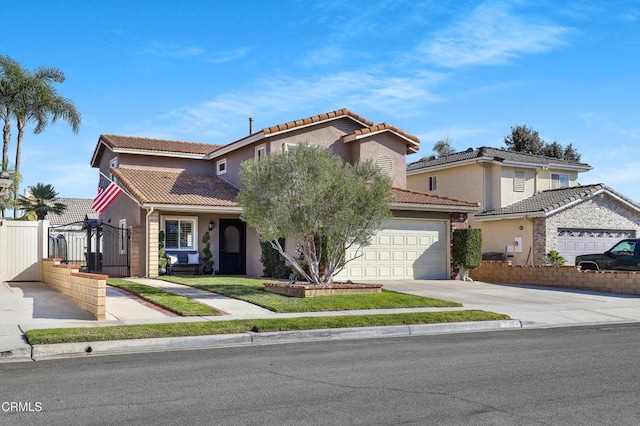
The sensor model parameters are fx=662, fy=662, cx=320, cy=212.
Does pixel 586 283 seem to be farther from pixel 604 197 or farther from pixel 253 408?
pixel 253 408

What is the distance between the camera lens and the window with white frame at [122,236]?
990 inches

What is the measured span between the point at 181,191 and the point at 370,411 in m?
19.6

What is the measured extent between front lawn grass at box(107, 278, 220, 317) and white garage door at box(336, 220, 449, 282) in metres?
7.78

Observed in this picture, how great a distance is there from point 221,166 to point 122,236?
5.63 m

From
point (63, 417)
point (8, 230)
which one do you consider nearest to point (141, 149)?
point (8, 230)

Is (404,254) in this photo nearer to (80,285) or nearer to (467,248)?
(467,248)

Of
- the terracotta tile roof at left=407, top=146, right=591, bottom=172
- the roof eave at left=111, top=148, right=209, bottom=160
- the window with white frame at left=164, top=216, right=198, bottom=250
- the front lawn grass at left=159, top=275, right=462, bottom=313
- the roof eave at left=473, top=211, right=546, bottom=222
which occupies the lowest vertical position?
the front lawn grass at left=159, top=275, right=462, bottom=313

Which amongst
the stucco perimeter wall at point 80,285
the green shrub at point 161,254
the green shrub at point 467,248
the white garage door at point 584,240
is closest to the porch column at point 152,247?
→ the green shrub at point 161,254

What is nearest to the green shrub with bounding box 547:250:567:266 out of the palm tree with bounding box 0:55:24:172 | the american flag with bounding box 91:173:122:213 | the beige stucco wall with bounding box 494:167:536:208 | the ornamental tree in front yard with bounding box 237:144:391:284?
the beige stucco wall with bounding box 494:167:536:208

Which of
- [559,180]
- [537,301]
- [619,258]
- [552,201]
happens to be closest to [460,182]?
[552,201]

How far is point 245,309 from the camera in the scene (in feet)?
49.8

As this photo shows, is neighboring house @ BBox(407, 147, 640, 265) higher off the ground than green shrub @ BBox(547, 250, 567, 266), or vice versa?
neighboring house @ BBox(407, 147, 640, 265)

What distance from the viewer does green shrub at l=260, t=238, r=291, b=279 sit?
901 inches

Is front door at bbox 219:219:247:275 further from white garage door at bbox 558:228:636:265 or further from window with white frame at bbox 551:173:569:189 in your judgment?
window with white frame at bbox 551:173:569:189
